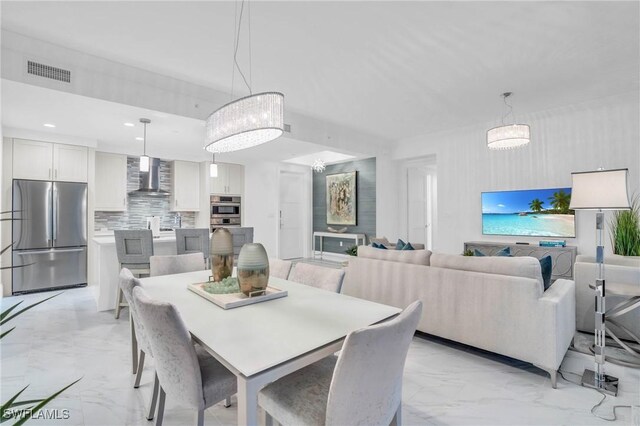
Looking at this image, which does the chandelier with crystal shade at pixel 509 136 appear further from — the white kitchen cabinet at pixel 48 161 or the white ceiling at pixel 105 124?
the white kitchen cabinet at pixel 48 161

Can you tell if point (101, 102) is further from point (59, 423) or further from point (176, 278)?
point (59, 423)

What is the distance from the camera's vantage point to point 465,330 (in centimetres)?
263

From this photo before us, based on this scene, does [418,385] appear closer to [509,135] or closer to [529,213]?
[509,135]

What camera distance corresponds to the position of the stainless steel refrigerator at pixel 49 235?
4.58 m

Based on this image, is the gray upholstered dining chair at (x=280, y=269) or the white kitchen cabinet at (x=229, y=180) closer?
the gray upholstered dining chair at (x=280, y=269)

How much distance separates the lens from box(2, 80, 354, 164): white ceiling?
Answer: 11.2 ft

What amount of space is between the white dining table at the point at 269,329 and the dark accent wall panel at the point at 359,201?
514 cm

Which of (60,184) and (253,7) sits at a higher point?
(253,7)

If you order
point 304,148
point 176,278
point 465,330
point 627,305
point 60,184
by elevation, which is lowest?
point 465,330

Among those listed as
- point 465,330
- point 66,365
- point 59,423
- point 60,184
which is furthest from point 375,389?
point 60,184

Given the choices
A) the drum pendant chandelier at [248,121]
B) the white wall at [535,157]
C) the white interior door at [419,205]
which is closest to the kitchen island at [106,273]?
the drum pendant chandelier at [248,121]

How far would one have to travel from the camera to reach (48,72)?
3090 millimetres

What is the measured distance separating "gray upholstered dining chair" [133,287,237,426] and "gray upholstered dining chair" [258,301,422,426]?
9.2 inches

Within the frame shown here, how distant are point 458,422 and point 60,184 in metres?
5.82
